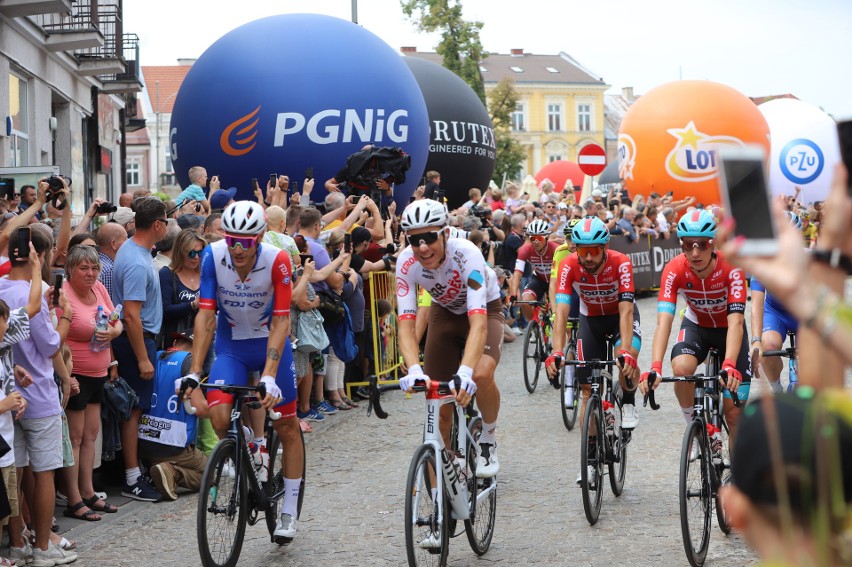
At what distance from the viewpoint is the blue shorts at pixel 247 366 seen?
6977 millimetres

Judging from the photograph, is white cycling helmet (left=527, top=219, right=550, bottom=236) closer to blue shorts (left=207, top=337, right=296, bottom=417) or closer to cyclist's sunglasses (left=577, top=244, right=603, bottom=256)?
cyclist's sunglasses (left=577, top=244, right=603, bottom=256)

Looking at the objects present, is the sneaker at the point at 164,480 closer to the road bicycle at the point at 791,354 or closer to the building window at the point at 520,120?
the road bicycle at the point at 791,354

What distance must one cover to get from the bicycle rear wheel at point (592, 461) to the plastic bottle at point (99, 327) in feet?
11.1

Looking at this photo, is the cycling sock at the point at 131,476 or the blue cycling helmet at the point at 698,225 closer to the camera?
the blue cycling helmet at the point at 698,225

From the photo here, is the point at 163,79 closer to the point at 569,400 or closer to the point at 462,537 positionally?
the point at 569,400

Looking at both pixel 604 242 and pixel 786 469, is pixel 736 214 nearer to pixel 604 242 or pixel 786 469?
pixel 786 469

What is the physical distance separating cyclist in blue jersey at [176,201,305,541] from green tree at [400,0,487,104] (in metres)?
38.7

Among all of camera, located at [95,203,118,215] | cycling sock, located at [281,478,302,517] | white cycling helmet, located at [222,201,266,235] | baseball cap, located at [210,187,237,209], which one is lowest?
cycling sock, located at [281,478,302,517]

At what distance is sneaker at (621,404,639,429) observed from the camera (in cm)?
886

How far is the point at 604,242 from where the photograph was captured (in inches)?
347

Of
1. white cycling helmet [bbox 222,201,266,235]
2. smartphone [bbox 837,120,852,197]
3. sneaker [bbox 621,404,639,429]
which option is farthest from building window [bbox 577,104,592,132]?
smartphone [bbox 837,120,852,197]

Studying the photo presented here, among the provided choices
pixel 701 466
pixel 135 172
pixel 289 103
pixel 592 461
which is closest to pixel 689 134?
pixel 289 103

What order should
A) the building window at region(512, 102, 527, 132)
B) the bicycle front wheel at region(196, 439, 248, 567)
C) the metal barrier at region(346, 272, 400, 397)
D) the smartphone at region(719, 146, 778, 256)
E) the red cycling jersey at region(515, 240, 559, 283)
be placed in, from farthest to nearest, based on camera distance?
1. the building window at region(512, 102, 527, 132)
2. the red cycling jersey at region(515, 240, 559, 283)
3. the metal barrier at region(346, 272, 400, 397)
4. the bicycle front wheel at region(196, 439, 248, 567)
5. the smartphone at region(719, 146, 778, 256)

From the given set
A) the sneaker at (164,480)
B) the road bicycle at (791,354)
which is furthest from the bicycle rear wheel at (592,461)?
the sneaker at (164,480)
